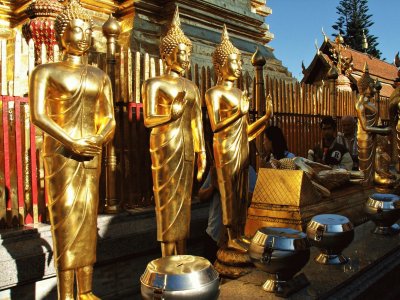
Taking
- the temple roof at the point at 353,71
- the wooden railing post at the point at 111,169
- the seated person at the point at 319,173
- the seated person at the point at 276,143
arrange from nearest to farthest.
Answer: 1. the wooden railing post at the point at 111,169
2. the seated person at the point at 319,173
3. the seated person at the point at 276,143
4. the temple roof at the point at 353,71

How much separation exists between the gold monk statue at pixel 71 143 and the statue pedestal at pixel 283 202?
1.92 metres

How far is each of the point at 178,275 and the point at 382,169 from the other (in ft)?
17.3

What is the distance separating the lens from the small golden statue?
19.8 feet

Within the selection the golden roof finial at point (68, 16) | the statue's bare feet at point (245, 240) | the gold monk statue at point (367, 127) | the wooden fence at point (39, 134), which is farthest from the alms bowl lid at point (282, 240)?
the gold monk statue at point (367, 127)

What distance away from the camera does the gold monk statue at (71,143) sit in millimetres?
2574

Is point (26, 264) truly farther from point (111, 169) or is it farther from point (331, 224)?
point (331, 224)

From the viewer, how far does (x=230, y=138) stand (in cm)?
375

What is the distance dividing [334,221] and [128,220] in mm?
1880

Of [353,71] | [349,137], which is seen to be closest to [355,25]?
[353,71]

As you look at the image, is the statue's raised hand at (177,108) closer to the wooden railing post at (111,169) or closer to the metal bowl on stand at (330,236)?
the wooden railing post at (111,169)

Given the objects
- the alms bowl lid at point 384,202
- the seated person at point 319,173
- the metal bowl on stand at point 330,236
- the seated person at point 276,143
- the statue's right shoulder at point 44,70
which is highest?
the statue's right shoulder at point 44,70

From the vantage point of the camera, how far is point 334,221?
3068 mm

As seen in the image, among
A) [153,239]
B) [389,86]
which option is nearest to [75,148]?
[153,239]

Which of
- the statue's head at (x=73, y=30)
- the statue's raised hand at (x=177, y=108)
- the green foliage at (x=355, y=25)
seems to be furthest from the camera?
the green foliage at (x=355, y=25)
